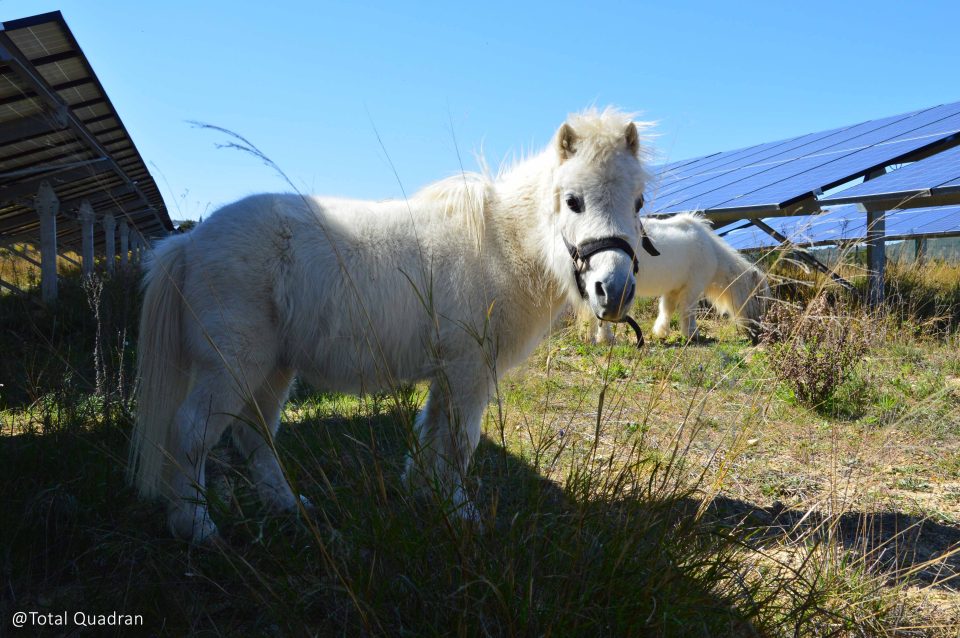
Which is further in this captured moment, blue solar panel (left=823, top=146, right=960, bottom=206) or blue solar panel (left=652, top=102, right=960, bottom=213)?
blue solar panel (left=652, top=102, right=960, bottom=213)

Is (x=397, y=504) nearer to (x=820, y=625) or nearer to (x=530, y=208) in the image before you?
(x=820, y=625)

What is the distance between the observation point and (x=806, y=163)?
37.2 feet

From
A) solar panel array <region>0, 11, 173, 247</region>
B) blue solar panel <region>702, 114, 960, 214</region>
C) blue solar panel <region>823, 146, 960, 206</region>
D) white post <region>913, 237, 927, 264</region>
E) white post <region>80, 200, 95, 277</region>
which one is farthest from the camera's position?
white post <region>913, 237, 927, 264</region>

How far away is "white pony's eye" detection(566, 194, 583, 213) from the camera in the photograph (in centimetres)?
279

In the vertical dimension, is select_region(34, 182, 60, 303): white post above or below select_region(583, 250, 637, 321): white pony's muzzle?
above

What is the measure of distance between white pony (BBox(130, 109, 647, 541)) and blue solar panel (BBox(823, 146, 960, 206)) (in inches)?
260

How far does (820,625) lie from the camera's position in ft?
5.88

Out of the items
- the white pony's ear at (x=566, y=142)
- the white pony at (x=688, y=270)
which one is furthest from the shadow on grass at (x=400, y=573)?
the white pony at (x=688, y=270)

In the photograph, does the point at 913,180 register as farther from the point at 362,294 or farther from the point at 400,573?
the point at 400,573

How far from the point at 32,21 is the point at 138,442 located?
5.27m

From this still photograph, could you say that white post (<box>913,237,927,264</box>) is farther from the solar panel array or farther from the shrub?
the solar panel array

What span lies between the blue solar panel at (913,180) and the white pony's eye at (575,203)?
6.71m

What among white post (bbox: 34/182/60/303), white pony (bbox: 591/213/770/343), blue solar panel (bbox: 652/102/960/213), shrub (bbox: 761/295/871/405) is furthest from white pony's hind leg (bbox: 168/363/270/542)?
white post (bbox: 34/182/60/303)

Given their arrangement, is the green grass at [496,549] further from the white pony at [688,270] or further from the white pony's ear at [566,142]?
the white pony at [688,270]
